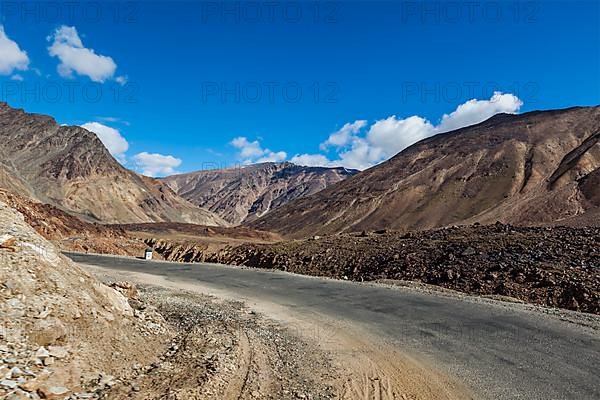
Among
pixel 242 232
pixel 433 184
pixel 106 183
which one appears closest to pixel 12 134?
pixel 106 183

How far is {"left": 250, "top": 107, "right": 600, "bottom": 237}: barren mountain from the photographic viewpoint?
64125 mm

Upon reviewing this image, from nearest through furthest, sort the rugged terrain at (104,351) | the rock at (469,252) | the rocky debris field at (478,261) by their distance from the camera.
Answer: the rugged terrain at (104,351)
the rocky debris field at (478,261)
the rock at (469,252)

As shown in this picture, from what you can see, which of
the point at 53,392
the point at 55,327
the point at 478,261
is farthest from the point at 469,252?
the point at 53,392

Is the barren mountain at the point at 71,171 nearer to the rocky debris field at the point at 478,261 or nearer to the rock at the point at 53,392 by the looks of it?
the rocky debris field at the point at 478,261

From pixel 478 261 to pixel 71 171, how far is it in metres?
106

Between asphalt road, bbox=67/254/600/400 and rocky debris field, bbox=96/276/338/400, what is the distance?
248 centimetres

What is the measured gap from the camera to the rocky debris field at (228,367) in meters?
6.10

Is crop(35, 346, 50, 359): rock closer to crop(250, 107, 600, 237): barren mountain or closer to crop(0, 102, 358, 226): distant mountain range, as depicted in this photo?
crop(250, 107, 600, 237): barren mountain

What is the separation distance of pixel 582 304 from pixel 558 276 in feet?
7.92

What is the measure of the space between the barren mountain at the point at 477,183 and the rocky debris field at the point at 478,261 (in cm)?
3736

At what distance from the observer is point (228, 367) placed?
23.7ft

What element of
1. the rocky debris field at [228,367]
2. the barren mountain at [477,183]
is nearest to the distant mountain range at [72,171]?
the barren mountain at [477,183]

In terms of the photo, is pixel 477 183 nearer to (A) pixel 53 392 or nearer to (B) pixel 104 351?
(B) pixel 104 351

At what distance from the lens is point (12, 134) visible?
355 feet
